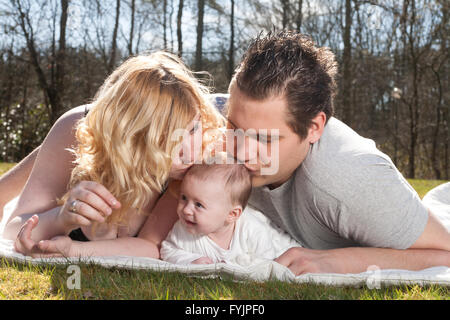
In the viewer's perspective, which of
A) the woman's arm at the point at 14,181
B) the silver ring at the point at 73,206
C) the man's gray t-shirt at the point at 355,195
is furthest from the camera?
the woman's arm at the point at 14,181

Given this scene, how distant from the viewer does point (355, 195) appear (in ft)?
8.25

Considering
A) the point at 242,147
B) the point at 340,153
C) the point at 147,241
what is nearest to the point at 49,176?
the point at 147,241

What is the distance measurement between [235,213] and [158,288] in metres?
0.85

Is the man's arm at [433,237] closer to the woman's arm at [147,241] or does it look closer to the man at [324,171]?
the man at [324,171]

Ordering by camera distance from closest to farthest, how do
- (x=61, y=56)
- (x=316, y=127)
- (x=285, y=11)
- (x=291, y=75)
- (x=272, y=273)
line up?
1. (x=272, y=273)
2. (x=291, y=75)
3. (x=316, y=127)
4. (x=61, y=56)
5. (x=285, y=11)

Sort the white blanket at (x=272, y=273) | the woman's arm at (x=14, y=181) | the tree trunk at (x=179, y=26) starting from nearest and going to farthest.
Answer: the white blanket at (x=272, y=273), the woman's arm at (x=14, y=181), the tree trunk at (x=179, y=26)

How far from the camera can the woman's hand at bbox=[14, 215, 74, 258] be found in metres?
2.50

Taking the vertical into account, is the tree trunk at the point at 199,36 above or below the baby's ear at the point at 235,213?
above

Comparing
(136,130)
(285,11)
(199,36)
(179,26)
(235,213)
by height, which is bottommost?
(235,213)

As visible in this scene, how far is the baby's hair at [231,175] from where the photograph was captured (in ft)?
8.68

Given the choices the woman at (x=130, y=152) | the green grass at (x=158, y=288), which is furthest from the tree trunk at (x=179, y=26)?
the green grass at (x=158, y=288)

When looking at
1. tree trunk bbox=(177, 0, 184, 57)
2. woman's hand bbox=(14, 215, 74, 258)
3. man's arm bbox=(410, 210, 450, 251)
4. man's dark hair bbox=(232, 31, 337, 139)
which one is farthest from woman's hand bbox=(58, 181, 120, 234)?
tree trunk bbox=(177, 0, 184, 57)

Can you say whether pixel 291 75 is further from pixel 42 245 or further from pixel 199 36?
pixel 199 36

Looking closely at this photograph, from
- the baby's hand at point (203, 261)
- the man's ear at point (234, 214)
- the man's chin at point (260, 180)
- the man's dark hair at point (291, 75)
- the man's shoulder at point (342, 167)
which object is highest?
the man's dark hair at point (291, 75)
